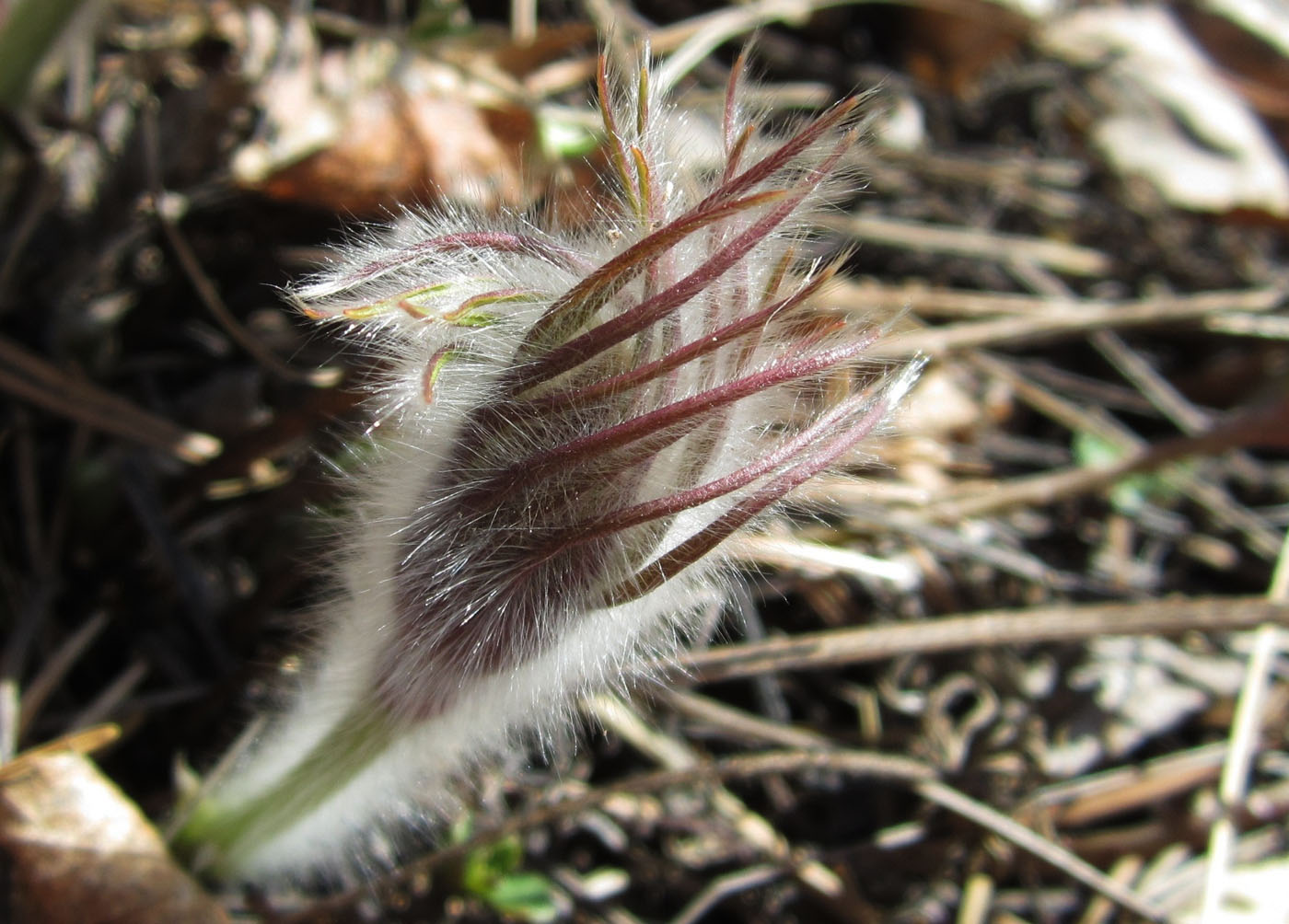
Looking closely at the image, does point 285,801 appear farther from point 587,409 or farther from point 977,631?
point 977,631

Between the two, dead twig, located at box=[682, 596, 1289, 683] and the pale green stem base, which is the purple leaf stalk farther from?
dead twig, located at box=[682, 596, 1289, 683]

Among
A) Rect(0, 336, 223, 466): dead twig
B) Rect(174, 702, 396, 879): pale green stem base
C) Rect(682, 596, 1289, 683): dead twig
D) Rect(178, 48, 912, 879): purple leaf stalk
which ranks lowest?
Rect(682, 596, 1289, 683): dead twig

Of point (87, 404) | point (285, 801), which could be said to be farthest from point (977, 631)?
point (87, 404)

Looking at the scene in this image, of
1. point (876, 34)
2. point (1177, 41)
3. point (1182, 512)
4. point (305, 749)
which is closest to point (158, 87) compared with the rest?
point (305, 749)

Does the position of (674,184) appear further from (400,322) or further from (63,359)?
(63,359)

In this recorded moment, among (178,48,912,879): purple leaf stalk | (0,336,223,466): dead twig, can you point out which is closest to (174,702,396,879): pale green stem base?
(178,48,912,879): purple leaf stalk

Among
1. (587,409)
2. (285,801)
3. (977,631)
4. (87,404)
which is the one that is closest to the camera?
(587,409)

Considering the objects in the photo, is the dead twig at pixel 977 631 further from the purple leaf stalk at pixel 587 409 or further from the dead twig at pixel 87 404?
the dead twig at pixel 87 404

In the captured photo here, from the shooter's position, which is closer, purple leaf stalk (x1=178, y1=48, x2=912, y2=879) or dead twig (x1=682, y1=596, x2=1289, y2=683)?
purple leaf stalk (x1=178, y1=48, x2=912, y2=879)
